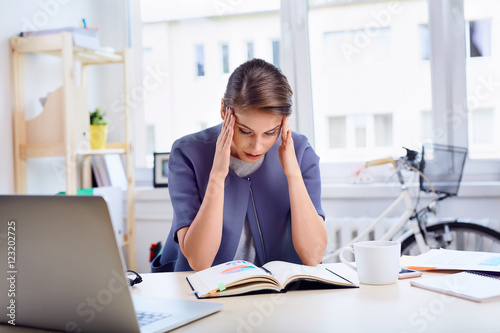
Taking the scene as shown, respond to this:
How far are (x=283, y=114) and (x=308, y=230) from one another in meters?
0.34

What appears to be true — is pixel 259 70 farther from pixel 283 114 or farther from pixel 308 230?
pixel 308 230

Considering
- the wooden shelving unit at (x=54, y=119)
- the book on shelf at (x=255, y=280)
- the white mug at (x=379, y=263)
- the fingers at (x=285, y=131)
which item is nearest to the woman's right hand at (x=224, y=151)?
the fingers at (x=285, y=131)

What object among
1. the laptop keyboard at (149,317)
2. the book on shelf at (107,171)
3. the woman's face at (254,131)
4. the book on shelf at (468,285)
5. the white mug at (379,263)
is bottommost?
the book on shelf at (468,285)

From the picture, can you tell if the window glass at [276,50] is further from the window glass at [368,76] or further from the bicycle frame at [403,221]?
the bicycle frame at [403,221]

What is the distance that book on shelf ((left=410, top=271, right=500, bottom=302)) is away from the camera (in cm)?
94

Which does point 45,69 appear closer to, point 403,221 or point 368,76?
point 368,76

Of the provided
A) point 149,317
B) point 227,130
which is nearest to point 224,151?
point 227,130

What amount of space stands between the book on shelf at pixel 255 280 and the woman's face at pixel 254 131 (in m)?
0.40

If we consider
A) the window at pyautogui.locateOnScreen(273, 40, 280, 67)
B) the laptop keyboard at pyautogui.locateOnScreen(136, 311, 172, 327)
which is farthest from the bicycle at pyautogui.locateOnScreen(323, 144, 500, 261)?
the laptop keyboard at pyautogui.locateOnScreen(136, 311, 172, 327)

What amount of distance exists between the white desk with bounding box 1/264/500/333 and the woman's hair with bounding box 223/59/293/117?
1.80ft

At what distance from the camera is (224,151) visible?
4.79 ft

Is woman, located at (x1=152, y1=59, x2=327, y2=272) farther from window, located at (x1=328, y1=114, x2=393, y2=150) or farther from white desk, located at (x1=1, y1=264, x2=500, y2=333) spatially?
window, located at (x1=328, y1=114, x2=393, y2=150)

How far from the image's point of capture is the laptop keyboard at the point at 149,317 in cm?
85

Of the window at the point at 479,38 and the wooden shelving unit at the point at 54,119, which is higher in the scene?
the window at the point at 479,38
